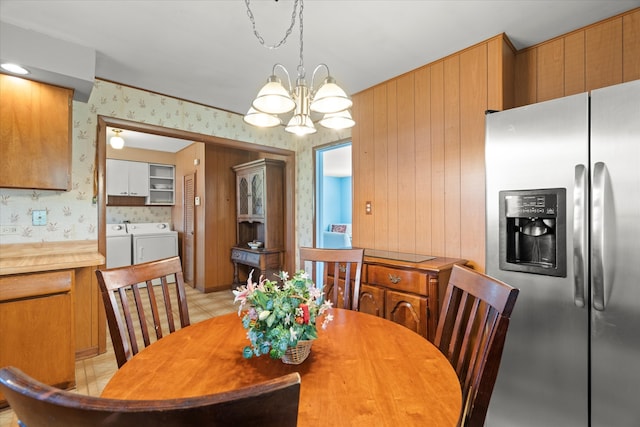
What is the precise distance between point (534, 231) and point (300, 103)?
1409 millimetres

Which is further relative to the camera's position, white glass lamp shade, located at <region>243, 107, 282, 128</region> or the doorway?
the doorway

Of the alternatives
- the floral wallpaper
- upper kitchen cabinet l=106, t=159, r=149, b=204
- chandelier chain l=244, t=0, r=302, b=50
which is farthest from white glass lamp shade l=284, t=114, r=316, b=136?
upper kitchen cabinet l=106, t=159, r=149, b=204

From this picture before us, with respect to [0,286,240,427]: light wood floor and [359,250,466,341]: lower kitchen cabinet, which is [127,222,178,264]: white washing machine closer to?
[0,286,240,427]: light wood floor

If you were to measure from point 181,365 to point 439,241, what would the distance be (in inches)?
79.6

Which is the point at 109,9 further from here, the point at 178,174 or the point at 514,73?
the point at 178,174

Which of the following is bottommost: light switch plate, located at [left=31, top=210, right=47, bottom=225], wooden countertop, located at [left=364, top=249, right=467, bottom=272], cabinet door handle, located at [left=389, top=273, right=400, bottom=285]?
cabinet door handle, located at [left=389, top=273, right=400, bottom=285]

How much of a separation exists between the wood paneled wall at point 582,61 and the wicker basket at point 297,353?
2335 mm

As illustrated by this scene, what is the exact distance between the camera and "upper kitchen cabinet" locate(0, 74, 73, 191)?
205 centimetres

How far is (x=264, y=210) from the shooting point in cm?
443

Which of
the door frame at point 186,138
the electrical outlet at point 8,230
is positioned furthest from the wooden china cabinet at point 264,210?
the electrical outlet at point 8,230

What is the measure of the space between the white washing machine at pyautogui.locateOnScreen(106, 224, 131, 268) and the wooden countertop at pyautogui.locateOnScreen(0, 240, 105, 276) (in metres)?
2.51

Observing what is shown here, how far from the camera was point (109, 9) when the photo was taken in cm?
183

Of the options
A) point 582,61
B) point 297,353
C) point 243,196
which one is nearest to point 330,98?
point 297,353

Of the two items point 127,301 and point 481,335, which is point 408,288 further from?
point 127,301
